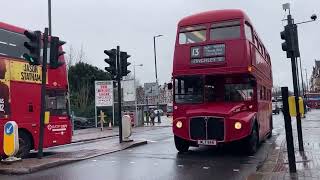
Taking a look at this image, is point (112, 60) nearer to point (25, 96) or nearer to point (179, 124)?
point (25, 96)

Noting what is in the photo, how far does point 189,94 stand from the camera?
52.0 feet

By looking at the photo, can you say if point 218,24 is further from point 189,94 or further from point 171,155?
point 171,155

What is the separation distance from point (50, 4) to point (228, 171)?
50.1ft

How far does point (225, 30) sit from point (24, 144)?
719cm

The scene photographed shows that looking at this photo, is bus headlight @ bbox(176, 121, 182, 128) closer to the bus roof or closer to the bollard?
the bus roof

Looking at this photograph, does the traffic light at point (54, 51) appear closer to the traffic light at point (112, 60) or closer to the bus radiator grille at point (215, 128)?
the bus radiator grille at point (215, 128)

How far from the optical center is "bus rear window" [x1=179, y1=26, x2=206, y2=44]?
15.9 metres

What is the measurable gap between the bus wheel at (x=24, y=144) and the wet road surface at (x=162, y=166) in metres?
2.26

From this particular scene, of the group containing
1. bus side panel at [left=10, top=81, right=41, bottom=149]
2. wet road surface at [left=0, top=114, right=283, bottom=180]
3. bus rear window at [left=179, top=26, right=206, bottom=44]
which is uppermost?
bus rear window at [left=179, top=26, right=206, bottom=44]

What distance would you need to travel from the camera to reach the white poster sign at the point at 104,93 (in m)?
38.4

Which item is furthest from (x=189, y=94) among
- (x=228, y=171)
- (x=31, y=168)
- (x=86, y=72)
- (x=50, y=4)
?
(x=86, y=72)

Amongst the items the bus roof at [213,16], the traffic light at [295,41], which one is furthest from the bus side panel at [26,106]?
the traffic light at [295,41]

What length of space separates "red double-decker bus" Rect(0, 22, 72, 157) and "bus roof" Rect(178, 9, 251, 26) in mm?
4744

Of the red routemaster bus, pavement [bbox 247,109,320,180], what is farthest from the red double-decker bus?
pavement [bbox 247,109,320,180]
